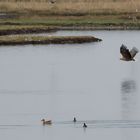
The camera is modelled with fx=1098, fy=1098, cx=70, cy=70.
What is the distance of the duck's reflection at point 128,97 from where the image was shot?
3810 cm

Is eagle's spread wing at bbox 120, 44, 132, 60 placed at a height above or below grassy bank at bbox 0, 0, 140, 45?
below

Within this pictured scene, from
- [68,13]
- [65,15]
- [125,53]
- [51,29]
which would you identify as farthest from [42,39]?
[68,13]

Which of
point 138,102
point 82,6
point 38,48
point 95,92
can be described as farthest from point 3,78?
point 82,6

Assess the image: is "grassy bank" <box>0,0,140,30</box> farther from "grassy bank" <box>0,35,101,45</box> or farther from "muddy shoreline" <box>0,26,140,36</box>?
"grassy bank" <box>0,35,101,45</box>

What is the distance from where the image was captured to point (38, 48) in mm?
60562

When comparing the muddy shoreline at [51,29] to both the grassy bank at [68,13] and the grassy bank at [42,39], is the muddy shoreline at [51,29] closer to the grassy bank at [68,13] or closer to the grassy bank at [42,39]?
the grassy bank at [68,13]

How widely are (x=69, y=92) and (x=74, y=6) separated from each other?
36166 millimetres

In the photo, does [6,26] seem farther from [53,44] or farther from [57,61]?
[57,61]

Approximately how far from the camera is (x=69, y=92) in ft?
142

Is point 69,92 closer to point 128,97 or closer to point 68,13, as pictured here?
point 128,97

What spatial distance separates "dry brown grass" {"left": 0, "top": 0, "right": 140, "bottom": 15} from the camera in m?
78.0

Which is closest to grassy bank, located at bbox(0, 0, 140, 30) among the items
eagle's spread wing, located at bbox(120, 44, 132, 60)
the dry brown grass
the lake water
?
the dry brown grass

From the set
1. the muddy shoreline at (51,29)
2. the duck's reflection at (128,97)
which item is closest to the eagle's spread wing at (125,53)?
the duck's reflection at (128,97)

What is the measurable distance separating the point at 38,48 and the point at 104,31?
10.2 m
